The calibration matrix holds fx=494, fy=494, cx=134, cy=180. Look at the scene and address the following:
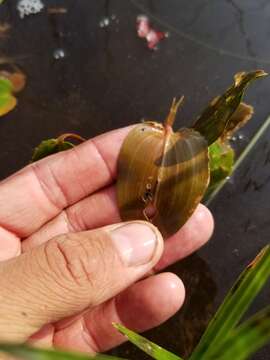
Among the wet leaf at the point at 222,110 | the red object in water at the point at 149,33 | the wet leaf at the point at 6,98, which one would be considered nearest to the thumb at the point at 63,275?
the wet leaf at the point at 222,110

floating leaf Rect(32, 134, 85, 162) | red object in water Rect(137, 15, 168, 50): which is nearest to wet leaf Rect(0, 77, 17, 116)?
floating leaf Rect(32, 134, 85, 162)

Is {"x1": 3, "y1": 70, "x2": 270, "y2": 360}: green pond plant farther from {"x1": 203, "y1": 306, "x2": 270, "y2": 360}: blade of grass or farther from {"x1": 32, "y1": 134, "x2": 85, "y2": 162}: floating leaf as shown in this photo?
{"x1": 203, "y1": 306, "x2": 270, "y2": 360}: blade of grass

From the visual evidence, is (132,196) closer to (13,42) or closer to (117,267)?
(117,267)

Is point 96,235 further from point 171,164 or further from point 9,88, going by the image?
point 9,88

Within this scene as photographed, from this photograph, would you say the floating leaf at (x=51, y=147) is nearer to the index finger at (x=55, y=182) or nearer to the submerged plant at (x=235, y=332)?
the index finger at (x=55, y=182)

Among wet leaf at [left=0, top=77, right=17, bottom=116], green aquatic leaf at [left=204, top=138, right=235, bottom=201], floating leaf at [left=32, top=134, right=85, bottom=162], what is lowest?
green aquatic leaf at [left=204, top=138, right=235, bottom=201]

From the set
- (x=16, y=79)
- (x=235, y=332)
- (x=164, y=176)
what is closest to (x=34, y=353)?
(x=235, y=332)
